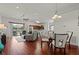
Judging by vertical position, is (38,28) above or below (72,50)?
above

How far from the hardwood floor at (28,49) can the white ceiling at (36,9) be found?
54 centimetres

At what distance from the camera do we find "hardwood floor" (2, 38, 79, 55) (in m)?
2.77

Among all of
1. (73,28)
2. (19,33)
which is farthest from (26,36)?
(73,28)

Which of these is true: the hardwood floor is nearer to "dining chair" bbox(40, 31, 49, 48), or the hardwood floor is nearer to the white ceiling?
"dining chair" bbox(40, 31, 49, 48)

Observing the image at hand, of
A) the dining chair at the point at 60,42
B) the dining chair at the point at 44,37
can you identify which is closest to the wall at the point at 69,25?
the dining chair at the point at 60,42

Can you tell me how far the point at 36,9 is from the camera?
2.78m

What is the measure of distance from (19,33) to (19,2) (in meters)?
0.67

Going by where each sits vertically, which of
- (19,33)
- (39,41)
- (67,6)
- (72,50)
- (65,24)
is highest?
(67,6)

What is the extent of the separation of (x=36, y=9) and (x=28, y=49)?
88 centimetres

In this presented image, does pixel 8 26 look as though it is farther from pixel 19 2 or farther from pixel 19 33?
pixel 19 2

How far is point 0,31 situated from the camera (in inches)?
108

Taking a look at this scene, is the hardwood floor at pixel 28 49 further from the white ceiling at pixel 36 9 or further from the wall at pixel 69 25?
the white ceiling at pixel 36 9

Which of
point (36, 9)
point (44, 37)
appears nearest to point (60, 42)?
point (44, 37)

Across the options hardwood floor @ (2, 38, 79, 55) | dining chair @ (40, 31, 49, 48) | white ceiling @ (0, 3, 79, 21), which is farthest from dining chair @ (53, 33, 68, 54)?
white ceiling @ (0, 3, 79, 21)
